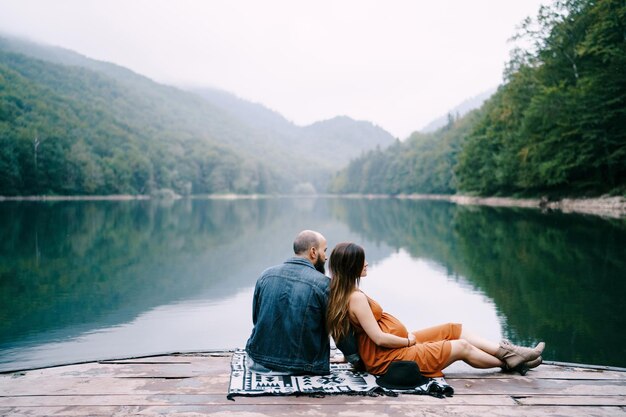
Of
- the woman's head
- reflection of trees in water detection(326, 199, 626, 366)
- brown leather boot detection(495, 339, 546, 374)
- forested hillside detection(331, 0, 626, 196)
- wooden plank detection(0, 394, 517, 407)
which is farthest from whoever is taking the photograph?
forested hillside detection(331, 0, 626, 196)

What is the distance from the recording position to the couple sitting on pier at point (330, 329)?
15.6 feet

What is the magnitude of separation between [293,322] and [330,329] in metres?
Answer: 0.34

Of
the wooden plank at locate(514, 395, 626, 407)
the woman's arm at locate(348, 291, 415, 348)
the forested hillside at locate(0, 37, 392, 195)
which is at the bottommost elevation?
the wooden plank at locate(514, 395, 626, 407)

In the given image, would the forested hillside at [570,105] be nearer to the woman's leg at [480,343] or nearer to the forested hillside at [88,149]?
the woman's leg at [480,343]

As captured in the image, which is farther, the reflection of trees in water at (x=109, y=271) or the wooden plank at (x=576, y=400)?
the reflection of trees in water at (x=109, y=271)

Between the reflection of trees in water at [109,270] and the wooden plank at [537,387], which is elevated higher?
the wooden plank at [537,387]

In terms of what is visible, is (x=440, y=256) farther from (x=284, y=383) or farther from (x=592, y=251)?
(x=284, y=383)

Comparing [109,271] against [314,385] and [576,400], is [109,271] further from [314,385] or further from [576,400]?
[576,400]

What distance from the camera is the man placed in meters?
4.77

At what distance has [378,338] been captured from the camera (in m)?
4.72

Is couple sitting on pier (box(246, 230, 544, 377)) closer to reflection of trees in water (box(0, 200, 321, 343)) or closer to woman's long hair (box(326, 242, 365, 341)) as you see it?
woman's long hair (box(326, 242, 365, 341))

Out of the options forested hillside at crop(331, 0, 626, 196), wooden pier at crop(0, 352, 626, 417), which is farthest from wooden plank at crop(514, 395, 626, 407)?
forested hillside at crop(331, 0, 626, 196)

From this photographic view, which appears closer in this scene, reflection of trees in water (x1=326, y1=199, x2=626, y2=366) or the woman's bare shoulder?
the woman's bare shoulder

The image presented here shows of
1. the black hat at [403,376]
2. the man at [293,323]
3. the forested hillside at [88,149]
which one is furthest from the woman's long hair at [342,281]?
the forested hillside at [88,149]
